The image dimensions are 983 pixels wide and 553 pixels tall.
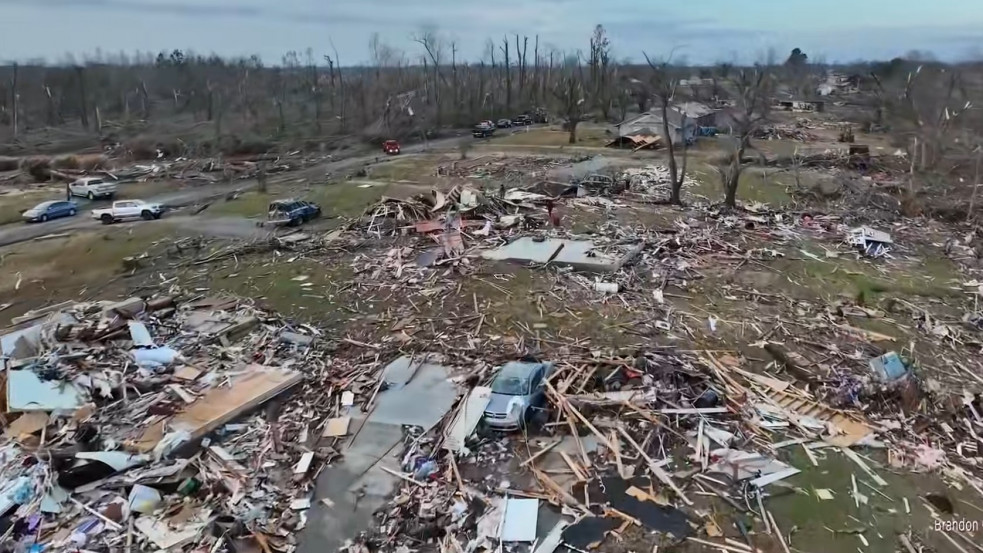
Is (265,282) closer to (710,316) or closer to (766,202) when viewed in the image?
(710,316)

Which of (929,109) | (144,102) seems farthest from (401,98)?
(929,109)

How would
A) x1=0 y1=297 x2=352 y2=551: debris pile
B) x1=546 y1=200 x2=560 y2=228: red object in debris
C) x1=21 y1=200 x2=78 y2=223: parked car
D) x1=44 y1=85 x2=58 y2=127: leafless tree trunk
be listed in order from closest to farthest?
1. x1=0 y1=297 x2=352 y2=551: debris pile
2. x1=546 y1=200 x2=560 y2=228: red object in debris
3. x1=21 y1=200 x2=78 y2=223: parked car
4. x1=44 y1=85 x2=58 y2=127: leafless tree trunk

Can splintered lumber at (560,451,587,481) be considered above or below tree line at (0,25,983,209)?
below

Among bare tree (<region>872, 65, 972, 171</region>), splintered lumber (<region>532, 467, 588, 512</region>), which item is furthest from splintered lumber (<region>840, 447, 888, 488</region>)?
bare tree (<region>872, 65, 972, 171</region>)

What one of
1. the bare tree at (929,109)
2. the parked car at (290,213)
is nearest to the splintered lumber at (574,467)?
the parked car at (290,213)

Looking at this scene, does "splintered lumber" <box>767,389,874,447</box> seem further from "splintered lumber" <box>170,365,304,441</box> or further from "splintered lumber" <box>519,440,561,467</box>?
"splintered lumber" <box>170,365,304,441</box>

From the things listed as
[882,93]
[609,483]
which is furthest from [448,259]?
[882,93]
